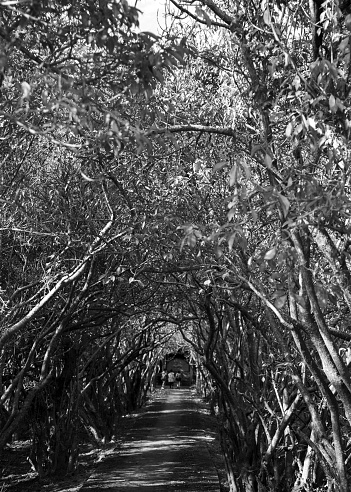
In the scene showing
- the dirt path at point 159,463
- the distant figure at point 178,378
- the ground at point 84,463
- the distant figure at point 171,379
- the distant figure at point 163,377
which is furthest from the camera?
the distant figure at point 178,378

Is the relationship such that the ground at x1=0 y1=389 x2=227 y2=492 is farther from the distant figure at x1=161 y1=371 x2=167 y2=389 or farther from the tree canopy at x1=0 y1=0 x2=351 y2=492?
the distant figure at x1=161 y1=371 x2=167 y2=389

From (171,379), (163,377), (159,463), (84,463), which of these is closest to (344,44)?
(159,463)

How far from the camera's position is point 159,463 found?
17969 millimetres

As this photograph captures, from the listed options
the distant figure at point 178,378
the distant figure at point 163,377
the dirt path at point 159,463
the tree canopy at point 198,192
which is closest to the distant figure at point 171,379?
the distant figure at point 178,378

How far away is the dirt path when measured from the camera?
48.1ft

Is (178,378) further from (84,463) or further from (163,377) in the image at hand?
(84,463)

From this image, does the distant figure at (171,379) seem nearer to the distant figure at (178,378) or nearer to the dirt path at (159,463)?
the distant figure at (178,378)

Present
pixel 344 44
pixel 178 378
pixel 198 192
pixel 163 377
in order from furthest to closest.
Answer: pixel 178 378, pixel 163 377, pixel 198 192, pixel 344 44

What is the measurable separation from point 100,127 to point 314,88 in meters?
1.99

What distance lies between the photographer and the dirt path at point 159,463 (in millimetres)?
14656

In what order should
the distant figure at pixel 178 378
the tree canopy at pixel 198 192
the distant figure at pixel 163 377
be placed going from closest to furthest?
1. the tree canopy at pixel 198 192
2. the distant figure at pixel 163 377
3. the distant figure at pixel 178 378

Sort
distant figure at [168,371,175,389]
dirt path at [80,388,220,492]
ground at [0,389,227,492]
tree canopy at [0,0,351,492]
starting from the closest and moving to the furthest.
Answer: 1. tree canopy at [0,0,351,492]
2. ground at [0,389,227,492]
3. dirt path at [80,388,220,492]
4. distant figure at [168,371,175,389]

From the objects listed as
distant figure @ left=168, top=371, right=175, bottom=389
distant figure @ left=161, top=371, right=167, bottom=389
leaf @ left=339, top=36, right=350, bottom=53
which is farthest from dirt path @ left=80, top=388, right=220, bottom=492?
distant figure @ left=168, top=371, right=175, bottom=389

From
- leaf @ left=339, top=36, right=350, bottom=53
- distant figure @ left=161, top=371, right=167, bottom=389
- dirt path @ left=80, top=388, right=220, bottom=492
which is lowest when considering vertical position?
dirt path @ left=80, top=388, right=220, bottom=492
